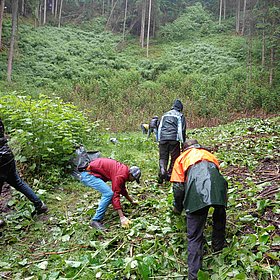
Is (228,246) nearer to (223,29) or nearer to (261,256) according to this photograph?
(261,256)

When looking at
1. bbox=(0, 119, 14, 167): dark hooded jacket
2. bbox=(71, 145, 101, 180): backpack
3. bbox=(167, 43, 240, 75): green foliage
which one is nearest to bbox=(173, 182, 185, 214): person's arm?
bbox=(71, 145, 101, 180): backpack

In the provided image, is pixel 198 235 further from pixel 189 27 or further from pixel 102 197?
pixel 189 27

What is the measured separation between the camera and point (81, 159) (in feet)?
16.6

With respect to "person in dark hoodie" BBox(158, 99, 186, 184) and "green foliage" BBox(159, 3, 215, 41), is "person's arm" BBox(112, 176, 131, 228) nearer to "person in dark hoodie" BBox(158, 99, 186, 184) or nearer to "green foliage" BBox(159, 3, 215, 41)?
"person in dark hoodie" BBox(158, 99, 186, 184)

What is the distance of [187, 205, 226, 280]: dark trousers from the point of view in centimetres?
282

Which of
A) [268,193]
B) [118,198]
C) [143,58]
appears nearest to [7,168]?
[118,198]

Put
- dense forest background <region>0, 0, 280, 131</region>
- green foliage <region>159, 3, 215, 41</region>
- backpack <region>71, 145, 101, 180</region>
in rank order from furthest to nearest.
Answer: green foliage <region>159, 3, 215, 41</region> < dense forest background <region>0, 0, 280, 131</region> < backpack <region>71, 145, 101, 180</region>

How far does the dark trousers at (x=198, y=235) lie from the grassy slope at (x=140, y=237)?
0.16 m

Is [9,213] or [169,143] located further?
[169,143]

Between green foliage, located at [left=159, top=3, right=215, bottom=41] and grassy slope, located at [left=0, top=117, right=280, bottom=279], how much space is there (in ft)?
108

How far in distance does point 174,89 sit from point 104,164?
1805 centimetres

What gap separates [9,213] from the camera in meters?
4.87

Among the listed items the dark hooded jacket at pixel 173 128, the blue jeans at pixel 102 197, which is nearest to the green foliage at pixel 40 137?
the blue jeans at pixel 102 197

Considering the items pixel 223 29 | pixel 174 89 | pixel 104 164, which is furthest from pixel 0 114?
pixel 223 29
